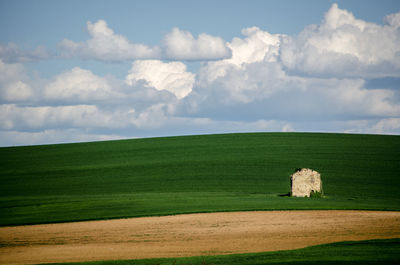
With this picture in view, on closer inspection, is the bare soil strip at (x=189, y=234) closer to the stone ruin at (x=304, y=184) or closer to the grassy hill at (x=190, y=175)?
the grassy hill at (x=190, y=175)

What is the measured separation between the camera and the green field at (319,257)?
1585cm

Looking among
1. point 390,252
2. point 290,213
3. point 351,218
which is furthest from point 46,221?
point 390,252

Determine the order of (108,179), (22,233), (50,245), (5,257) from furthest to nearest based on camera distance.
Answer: (108,179) → (22,233) → (50,245) → (5,257)

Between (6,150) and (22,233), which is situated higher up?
(6,150)

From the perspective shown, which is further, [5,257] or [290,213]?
[290,213]

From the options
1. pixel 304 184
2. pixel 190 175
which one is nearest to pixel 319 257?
pixel 304 184

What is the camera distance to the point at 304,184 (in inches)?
Result: 1275

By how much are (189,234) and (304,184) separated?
11848mm

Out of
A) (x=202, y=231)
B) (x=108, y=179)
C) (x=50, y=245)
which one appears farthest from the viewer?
(x=108, y=179)

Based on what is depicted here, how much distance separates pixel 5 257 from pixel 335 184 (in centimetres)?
2465

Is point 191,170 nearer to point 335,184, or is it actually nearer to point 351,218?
point 335,184

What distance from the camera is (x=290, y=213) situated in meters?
27.0

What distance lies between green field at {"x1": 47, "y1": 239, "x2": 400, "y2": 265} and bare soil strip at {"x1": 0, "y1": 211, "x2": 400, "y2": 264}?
126 cm

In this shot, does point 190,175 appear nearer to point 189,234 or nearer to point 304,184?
point 304,184
